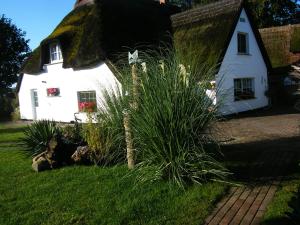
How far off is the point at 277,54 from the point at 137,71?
64.4 ft

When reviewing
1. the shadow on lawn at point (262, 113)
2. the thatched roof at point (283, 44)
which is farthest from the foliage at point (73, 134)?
the thatched roof at point (283, 44)

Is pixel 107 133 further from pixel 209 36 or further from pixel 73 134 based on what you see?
pixel 209 36

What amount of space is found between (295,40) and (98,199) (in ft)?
69.9

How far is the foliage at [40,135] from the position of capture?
8.58 meters

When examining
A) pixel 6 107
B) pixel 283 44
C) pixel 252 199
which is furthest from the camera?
pixel 6 107

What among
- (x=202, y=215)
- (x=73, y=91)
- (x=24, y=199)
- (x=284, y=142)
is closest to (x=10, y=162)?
(x=24, y=199)

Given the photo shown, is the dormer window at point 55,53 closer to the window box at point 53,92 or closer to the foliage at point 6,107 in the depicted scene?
the window box at point 53,92

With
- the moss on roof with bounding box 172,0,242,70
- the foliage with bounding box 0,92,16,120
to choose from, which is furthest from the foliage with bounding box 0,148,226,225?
the foliage with bounding box 0,92,16,120

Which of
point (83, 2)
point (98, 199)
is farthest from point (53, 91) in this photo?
point (98, 199)

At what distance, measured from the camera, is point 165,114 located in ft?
19.0

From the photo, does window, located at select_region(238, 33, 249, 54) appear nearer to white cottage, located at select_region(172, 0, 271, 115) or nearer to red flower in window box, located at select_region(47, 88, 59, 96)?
white cottage, located at select_region(172, 0, 271, 115)

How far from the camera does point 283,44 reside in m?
23.9

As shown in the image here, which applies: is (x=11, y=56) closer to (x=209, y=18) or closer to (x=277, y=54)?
(x=209, y=18)

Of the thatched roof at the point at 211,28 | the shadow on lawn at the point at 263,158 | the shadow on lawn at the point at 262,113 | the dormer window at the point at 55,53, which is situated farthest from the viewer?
the dormer window at the point at 55,53
